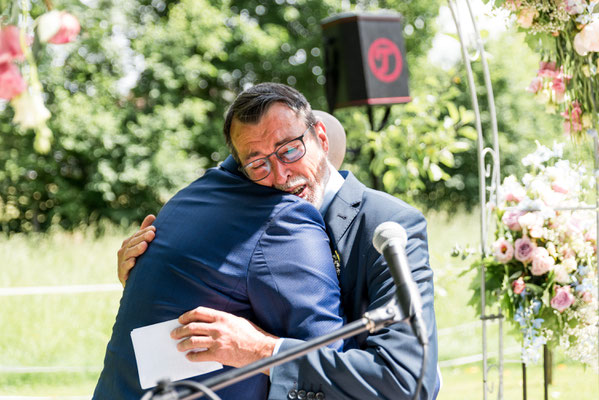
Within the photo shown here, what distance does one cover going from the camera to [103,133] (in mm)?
15188

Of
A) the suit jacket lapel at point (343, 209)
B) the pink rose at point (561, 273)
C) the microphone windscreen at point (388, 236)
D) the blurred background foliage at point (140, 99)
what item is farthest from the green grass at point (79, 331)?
the blurred background foliage at point (140, 99)

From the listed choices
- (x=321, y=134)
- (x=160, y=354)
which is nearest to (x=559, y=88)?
(x=321, y=134)

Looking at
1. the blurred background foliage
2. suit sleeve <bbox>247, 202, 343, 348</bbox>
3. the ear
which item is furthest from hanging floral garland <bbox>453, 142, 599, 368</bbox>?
the blurred background foliage

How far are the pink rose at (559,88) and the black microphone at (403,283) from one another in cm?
167

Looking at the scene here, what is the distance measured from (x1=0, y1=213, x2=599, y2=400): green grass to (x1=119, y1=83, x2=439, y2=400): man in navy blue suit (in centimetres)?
226

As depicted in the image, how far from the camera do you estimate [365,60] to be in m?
6.24

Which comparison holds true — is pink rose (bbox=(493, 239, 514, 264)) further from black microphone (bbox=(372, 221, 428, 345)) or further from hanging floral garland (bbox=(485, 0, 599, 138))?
black microphone (bbox=(372, 221, 428, 345))

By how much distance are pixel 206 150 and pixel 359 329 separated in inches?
663

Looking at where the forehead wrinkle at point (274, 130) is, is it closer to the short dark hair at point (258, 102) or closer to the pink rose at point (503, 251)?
the short dark hair at point (258, 102)

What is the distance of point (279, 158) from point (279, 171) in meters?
0.04

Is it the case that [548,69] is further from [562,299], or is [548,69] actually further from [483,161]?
[562,299]

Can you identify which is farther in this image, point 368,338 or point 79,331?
point 79,331

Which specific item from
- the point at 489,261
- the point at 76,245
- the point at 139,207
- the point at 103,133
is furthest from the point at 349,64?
the point at 139,207

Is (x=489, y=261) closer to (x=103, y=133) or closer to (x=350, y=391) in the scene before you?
(x=350, y=391)
